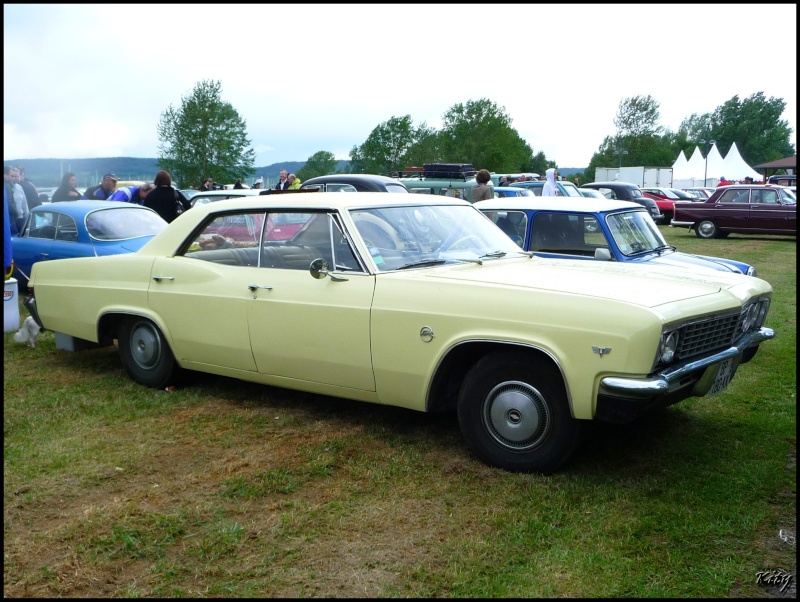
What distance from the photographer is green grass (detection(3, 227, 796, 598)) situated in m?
3.23

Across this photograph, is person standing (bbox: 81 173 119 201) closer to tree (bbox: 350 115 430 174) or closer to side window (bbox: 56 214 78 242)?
side window (bbox: 56 214 78 242)

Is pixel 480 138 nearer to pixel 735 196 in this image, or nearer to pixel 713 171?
pixel 713 171

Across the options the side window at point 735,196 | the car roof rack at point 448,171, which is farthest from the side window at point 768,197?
the car roof rack at point 448,171

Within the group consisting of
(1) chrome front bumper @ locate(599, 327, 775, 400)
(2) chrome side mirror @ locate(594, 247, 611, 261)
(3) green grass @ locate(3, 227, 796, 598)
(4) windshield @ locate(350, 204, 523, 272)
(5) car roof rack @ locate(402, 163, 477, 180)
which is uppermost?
(5) car roof rack @ locate(402, 163, 477, 180)

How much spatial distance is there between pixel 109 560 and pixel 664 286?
122 inches

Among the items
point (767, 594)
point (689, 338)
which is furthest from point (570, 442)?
point (767, 594)

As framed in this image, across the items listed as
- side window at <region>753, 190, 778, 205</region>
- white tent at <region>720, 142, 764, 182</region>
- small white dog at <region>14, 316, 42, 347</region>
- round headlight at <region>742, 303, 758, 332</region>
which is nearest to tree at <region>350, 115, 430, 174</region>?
white tent at <region>720, 142, 764, 182</region>

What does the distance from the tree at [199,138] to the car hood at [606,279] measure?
80.1 m

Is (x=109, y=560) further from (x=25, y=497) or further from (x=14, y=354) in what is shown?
(x=14, y=354)

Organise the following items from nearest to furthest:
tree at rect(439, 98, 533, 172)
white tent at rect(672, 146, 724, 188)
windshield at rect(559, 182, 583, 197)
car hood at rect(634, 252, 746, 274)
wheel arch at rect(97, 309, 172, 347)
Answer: wheel arch at rect(97, 309, 172, 347) < car hood at rect(634, 252, 746, 274) < windshield at rect(559, 182, 583, 197) < white tent at rect(672, 146, 724, 188) < tree at rect(439, 98, 533, 172)

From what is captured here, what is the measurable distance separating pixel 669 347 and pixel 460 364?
1.16 m

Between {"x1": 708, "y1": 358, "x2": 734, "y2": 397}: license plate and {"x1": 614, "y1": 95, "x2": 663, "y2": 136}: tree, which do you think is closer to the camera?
{"x1": 708, "y1": 358, "x2": 734, "y2": 397}: license plate

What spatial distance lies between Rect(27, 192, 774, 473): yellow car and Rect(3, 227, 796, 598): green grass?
0.33 metres

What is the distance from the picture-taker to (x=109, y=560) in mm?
3354
